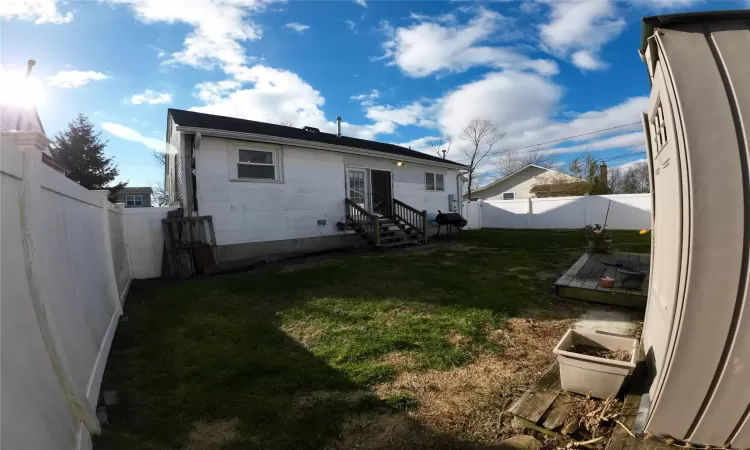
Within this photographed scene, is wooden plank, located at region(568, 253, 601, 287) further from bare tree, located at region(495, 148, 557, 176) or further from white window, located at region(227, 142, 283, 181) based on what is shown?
bare tree, located at region(495, 148, 557, 176)

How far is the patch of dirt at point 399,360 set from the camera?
3.23 meters

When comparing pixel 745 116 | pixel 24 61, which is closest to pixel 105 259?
pixel 745 116

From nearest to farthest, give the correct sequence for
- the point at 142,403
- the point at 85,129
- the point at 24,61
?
the point at 142,403 < the point at 24,61 < the point at 85,129

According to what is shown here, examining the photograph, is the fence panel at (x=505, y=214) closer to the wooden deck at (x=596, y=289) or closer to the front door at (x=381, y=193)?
the front door at (x=381, y=193)

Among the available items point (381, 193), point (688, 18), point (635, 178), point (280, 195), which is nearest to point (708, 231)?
point (688, 18)

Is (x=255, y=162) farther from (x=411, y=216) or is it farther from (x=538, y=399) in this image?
(x=538, y=399)

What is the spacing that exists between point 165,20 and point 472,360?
28.6 feet

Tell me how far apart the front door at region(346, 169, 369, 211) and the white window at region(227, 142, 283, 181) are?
2.51 meters

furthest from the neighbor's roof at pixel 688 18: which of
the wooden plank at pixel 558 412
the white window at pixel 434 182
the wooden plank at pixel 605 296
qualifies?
the white window at pixel 434 182

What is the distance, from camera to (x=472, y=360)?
10.8 ft

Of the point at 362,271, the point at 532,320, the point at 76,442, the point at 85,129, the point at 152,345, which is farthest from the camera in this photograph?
the point at 85,129

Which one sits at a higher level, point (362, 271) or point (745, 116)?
point (745, 116)

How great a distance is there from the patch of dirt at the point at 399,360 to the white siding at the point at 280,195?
6201 mm

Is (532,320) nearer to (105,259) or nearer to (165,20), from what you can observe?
(105,259)
